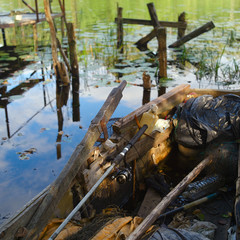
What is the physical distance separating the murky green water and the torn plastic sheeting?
2122 mm

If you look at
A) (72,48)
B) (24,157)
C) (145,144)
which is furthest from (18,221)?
(72,48)

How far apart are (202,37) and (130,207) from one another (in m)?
11.1

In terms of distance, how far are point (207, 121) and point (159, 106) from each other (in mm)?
784

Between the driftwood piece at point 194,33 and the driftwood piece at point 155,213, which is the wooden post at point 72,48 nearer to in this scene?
the driftwood piece at point 194,33

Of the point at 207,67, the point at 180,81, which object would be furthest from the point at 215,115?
the point at 207,67

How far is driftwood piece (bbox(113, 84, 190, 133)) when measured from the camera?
392 cm

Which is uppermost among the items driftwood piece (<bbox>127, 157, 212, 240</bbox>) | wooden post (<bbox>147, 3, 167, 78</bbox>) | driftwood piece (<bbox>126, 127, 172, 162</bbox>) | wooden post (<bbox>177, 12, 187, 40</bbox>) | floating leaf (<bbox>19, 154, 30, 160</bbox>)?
wooden post (<bbox>177, 12, 187, 40</bbox>)

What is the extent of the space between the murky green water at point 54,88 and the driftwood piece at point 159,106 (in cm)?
155

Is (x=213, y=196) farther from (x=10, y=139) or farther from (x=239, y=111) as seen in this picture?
(x=10, y=139)

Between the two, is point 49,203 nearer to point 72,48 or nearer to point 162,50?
point 162,50

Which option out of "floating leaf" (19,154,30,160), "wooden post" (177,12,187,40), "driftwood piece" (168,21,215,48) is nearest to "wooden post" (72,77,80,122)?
"floating leaf" (19,154,30,160)

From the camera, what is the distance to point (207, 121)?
14.2ft

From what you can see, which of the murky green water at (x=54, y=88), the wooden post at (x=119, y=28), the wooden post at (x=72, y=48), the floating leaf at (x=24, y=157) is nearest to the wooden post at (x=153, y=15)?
the murky green water at (x=54, y=88)

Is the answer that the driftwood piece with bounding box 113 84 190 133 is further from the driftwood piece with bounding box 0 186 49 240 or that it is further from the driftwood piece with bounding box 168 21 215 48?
the driftwood piece with bounding box 168 21 215 48
